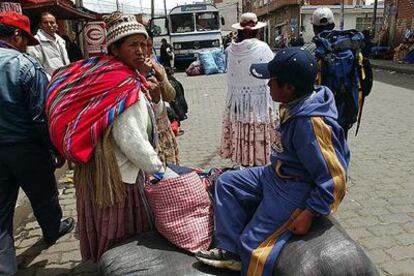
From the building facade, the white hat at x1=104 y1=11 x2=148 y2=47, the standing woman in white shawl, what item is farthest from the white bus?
the white hat at x1=104 y1=11 x2=148 y2=47

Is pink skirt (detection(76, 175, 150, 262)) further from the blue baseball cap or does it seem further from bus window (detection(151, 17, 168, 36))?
bus window (detection(151, 17, 168, 36))

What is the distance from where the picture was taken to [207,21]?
19281 millimetres

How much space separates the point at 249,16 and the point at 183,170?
7.48ft

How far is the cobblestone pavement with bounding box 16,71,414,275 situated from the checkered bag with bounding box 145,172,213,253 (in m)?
1.13

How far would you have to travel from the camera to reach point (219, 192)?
2418 mm

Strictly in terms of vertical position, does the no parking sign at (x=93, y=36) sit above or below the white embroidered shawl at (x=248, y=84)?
above

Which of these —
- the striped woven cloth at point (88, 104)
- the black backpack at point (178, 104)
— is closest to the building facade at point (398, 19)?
the black backpack at point (178, 104)

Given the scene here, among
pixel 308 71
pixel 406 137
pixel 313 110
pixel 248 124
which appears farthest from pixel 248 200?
pixel 406 137

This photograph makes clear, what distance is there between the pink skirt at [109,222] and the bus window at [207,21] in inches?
693

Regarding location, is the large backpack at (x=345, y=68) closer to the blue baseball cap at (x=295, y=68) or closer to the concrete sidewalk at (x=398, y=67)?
the blue baseball cap at (x=295, y=68)

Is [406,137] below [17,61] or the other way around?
below

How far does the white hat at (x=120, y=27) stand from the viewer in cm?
220

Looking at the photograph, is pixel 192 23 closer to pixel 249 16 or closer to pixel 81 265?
pixel 249 16

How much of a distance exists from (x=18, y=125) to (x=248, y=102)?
7.84ft
